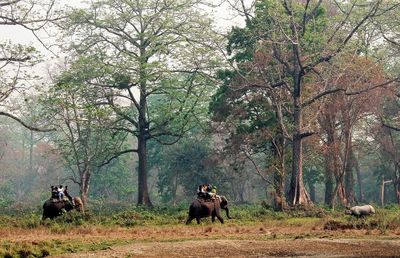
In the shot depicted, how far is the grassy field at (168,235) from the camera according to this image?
14.6 metres

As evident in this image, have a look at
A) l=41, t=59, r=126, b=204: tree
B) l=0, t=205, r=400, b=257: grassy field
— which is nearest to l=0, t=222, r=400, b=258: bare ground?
l=0, t=205, r=400, b=257: grassy field

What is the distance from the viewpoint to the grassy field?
14.6m

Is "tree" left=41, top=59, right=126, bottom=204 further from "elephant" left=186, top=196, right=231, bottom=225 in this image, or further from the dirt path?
the dirt path

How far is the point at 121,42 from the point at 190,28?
4.99m

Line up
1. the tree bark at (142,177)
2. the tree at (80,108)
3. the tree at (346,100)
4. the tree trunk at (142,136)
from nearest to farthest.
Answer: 1. the tree at (346,100)
2. the tree at (80,108)
3. the tree trunk at (142,136)
4. the tree bark at (142,177)

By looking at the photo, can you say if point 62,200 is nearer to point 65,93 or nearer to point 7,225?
point 7,225

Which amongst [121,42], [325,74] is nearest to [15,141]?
[121,42]

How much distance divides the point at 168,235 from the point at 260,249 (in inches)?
183

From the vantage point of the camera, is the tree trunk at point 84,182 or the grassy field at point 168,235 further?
the tree trunk at point 84,182

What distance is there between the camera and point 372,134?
44969mm

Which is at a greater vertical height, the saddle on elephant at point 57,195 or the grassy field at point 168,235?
the saddle on elephant at point 57,195

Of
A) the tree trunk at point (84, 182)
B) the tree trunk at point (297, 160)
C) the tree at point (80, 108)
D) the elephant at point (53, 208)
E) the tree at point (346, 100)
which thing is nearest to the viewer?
the elephant at point (53, 208)

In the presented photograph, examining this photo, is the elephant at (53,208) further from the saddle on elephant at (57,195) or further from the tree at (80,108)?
the tree at (80,108)

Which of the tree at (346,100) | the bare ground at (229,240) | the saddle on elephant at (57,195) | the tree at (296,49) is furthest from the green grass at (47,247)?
the tree at (346,100)
